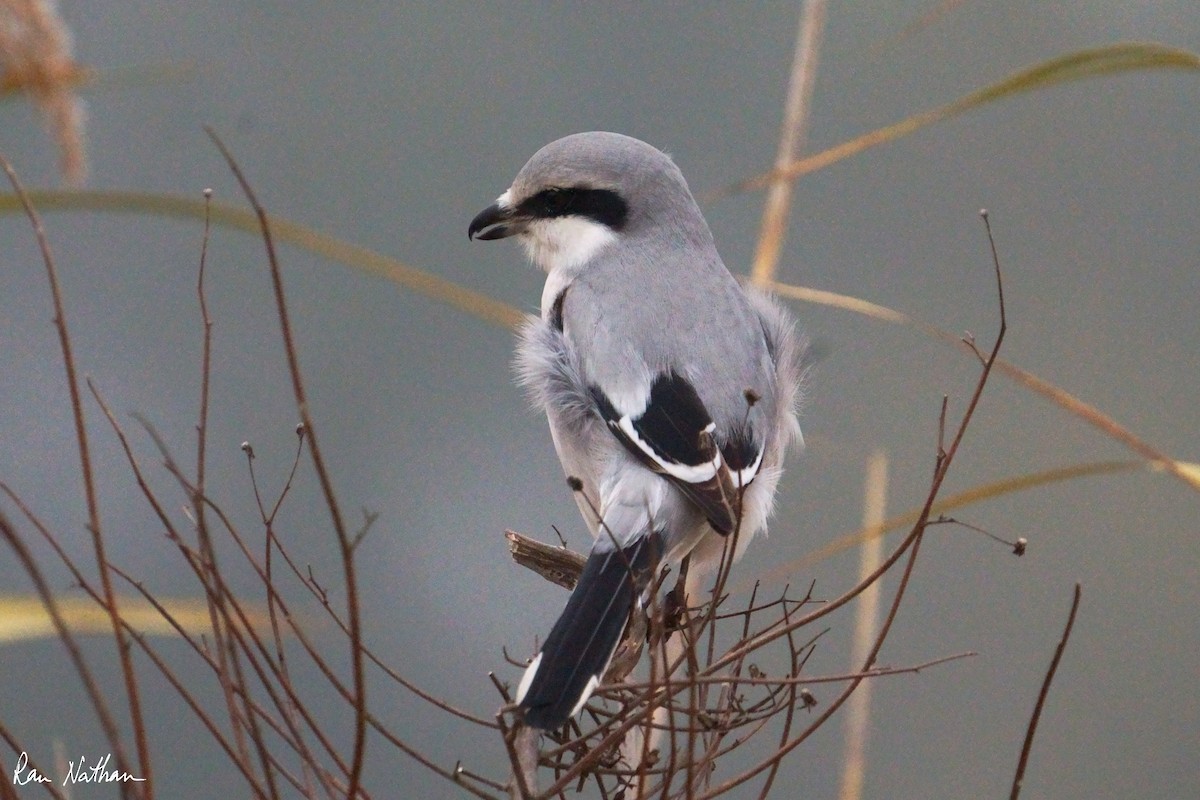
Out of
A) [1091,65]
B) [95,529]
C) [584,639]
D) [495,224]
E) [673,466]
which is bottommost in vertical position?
[95,529]

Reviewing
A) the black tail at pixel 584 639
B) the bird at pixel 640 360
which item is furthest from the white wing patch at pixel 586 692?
the bird at pixel 640 360

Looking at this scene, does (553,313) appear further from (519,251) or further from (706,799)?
(706,799)

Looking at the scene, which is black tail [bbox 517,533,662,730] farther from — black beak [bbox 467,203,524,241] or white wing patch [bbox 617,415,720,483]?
black beak [bbox 467,203,524,241]

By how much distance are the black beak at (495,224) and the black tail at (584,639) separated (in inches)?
26.6

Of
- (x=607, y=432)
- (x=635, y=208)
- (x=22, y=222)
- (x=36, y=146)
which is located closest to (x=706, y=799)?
(x=607, y=432)

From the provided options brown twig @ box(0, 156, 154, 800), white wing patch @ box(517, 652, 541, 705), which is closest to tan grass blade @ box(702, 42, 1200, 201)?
white wing patch @ box(517, 652, 541, 705)

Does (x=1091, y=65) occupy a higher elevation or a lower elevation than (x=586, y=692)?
higher

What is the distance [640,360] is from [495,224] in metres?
0.45

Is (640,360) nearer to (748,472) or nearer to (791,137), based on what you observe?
(748,472)

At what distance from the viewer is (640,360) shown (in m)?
1.42

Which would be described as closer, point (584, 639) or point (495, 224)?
point (584, 639)

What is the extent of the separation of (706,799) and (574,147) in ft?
3.50

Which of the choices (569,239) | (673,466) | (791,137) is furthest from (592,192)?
(673,466)

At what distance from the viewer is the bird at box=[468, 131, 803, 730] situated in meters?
1.32
